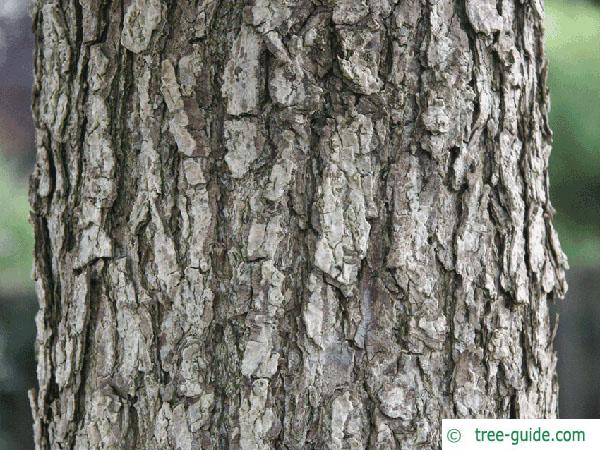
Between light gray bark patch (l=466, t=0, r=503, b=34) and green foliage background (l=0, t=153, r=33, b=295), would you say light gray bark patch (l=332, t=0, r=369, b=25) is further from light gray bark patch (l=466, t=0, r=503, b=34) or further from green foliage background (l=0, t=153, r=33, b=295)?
green foliage background (l=0, t=153, r=33, b=295)

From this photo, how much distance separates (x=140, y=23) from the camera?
3.40 feet

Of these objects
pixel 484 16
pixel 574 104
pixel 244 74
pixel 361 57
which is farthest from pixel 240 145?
pixel 574 104

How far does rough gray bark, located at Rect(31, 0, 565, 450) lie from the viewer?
A: 39.1 inches

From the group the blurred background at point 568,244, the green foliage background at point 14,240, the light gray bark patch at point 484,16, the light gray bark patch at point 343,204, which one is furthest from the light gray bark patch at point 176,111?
the green foliage background at point 14,240

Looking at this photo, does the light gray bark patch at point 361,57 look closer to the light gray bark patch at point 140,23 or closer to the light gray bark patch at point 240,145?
the light gray bark patch at point 240,145

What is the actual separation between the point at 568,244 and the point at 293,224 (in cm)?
242

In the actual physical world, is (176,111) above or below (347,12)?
below

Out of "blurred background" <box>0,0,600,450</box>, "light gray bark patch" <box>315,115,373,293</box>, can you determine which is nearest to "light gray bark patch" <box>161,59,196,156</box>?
"light gray bark patch" <box>315,115,373,293</box>

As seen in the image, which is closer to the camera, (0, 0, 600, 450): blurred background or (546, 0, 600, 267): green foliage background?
(0, 0, 600, 450): blurred background

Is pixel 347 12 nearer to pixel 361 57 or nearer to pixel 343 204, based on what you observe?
pixel 361 57

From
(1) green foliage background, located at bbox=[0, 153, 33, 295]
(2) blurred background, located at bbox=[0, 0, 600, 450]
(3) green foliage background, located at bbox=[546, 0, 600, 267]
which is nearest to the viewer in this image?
(2) blurred background, located at bbox=[0, 0, 600, 450]

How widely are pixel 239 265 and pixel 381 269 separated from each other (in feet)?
0.60

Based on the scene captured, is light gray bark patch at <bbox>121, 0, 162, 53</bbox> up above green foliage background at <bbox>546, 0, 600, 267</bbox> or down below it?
below
